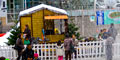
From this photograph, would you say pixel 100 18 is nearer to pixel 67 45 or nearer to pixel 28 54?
pixel 67 45

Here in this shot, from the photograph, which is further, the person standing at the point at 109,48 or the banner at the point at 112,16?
the banner at the point at 112,16

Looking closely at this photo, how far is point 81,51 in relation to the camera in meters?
13.8

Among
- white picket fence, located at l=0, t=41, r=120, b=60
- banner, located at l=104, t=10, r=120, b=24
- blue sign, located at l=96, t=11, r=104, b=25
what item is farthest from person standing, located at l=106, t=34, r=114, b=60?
blue sign, located at l=96, t=11, r=104, b=25

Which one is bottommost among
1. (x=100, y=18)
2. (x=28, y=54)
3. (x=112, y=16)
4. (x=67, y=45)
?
(x=28, y=54)

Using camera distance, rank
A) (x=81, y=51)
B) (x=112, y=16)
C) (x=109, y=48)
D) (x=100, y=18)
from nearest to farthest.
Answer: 1. (x=109, y=48)
2. (x=81, y=51)
3. (x=112, y=16)
4. (x=100, y=18)

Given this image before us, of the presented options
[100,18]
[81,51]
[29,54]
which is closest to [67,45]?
[81,51]

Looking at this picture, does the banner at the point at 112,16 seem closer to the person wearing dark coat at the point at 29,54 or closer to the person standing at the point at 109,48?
the person standing at the point at 109,48

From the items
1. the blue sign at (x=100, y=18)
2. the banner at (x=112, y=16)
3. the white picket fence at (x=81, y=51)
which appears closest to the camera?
the white picket fence at (x=81, y=51)

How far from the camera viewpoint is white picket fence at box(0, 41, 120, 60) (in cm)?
1341

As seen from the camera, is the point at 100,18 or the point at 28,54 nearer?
the point at 28,54

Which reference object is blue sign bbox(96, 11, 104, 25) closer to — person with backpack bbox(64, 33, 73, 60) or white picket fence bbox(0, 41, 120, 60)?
white picket fence bbox(0, 41, 120, 60)

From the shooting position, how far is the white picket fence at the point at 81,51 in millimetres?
13406

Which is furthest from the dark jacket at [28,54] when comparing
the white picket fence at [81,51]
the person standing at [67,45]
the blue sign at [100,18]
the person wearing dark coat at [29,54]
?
the blue sign at [100,18]

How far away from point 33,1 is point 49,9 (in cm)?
1610
